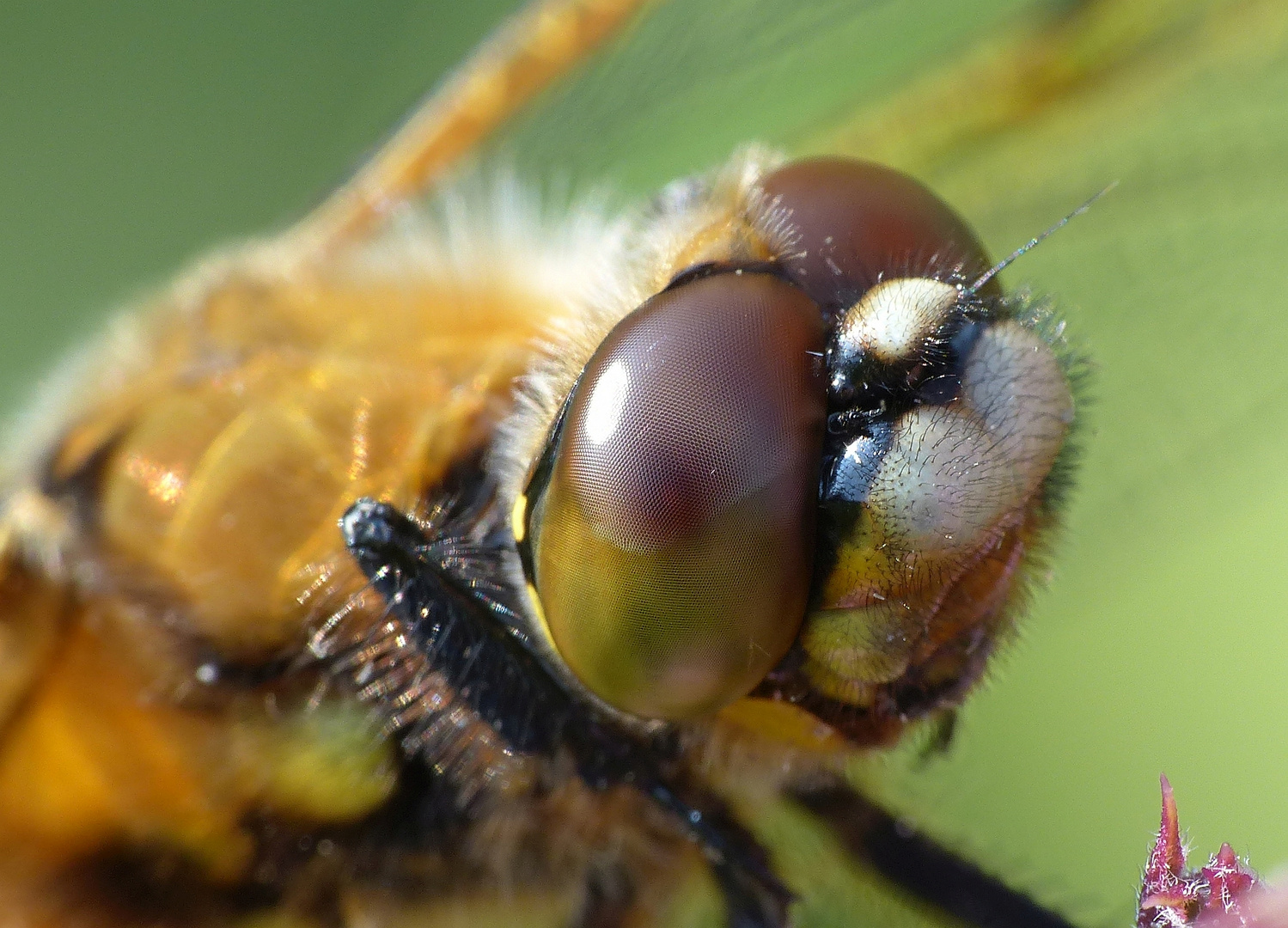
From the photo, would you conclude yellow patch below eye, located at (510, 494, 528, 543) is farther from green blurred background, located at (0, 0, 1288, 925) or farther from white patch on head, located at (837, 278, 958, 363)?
green blurred background, located at (0, 0, 1288, 925)

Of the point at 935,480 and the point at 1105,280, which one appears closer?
the point at 935,480

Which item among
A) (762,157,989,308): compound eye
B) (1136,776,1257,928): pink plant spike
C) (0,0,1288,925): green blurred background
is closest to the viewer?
(1136,776,1257,928): pink plant spike

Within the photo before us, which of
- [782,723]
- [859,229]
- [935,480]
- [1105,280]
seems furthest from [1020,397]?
[1105,280]

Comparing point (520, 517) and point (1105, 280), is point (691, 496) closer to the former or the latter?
point (520, 517)

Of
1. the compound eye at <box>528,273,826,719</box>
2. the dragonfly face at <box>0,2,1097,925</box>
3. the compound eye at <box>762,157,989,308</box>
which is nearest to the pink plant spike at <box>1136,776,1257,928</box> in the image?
the dragonfly face at <box>0,2,1097,925</box>

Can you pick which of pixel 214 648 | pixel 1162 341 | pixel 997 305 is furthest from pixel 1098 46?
pixel 214 648

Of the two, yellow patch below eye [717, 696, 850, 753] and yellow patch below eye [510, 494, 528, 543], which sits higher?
yellow patch below eye [510, 494, 528, 543]
